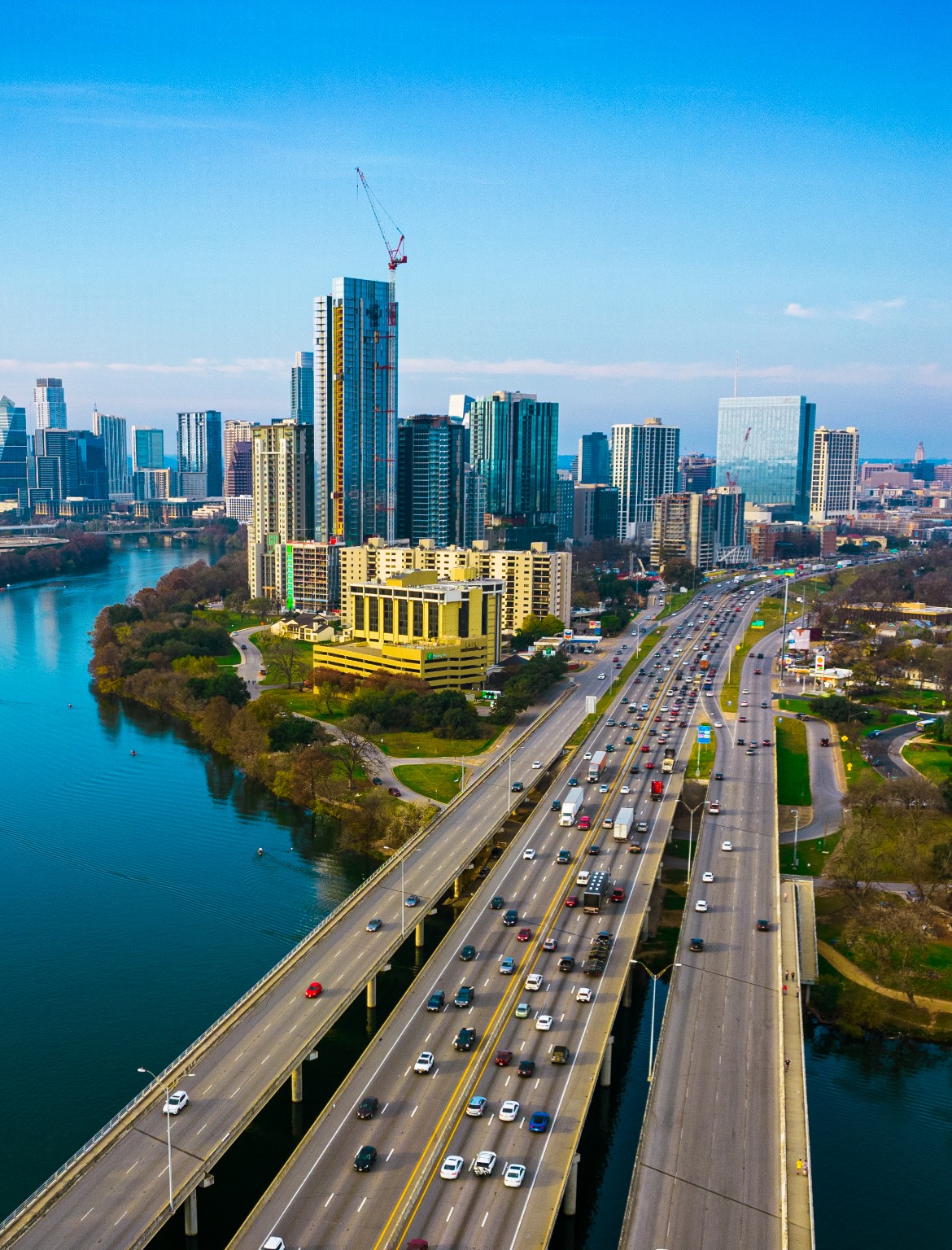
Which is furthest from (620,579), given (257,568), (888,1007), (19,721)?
(888,1007)

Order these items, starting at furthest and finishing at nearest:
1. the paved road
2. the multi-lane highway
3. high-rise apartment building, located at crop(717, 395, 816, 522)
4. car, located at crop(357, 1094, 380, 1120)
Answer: high-rise apartment building, located at crop(717, 395, 816, 522)
car, located at crop(357, 1094, 380, 1120)
the paved road
the multi-lane highway

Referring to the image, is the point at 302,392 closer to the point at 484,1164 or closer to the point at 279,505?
the point at 279,505

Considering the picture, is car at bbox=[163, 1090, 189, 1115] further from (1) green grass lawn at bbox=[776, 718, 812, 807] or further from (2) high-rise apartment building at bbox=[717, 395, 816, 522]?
(2) high-rise apartment building at bbox=[717, 395, 816, 522]

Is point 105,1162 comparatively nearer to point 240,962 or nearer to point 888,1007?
point 240,962

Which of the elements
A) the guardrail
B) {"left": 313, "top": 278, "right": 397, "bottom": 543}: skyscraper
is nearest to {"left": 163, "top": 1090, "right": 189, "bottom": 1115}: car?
the guardrail

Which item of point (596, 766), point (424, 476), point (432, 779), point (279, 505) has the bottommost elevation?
point (432, 779)

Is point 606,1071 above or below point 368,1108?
below

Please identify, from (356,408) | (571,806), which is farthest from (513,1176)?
(356,408)
